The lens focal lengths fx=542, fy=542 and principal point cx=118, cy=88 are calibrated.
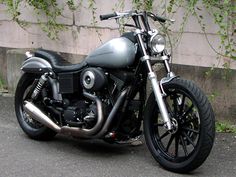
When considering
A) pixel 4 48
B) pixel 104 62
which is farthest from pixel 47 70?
pixel 4 48

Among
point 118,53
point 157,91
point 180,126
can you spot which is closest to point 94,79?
point 118,53

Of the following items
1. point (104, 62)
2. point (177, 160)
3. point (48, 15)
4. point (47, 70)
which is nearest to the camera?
point (177, 160)

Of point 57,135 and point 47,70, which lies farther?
point 57,135

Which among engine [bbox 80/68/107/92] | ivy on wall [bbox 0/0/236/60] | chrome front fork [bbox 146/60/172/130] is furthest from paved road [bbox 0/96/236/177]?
ivy on wall [bbox 0/0/236/60]

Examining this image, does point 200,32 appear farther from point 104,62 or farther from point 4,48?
point 4,48

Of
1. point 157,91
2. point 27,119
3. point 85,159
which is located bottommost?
point 85,159

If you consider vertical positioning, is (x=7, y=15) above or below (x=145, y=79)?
above

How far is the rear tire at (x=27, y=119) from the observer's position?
6.07 m

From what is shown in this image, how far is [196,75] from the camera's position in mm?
6809

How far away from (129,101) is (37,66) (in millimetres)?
1255

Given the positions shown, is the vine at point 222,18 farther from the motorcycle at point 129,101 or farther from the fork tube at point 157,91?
the fork tube at point 157,91

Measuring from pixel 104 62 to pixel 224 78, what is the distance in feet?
6.13

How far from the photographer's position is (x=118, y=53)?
520 cm

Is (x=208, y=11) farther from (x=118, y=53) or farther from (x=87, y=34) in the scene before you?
(x=87, y=34)
